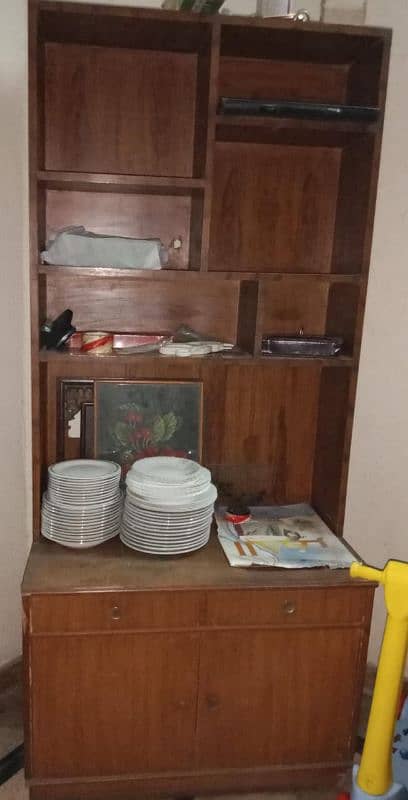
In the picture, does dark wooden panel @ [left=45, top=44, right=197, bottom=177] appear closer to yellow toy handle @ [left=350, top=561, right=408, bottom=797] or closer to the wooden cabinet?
the wooden cabinet

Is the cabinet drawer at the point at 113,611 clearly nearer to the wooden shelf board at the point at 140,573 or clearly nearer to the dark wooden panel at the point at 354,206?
the wooden shelf board at the point at 140,573

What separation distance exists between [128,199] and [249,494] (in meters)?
1.01

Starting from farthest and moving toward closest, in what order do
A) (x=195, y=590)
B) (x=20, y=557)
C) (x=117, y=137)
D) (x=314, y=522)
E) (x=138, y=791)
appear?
(x=20, y=557) → (x=314, y=522) → (x=117, y=137) → (x=138, y=791) → (x=195, y=590)

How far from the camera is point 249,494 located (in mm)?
2119

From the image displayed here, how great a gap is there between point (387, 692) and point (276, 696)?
1.98 feet

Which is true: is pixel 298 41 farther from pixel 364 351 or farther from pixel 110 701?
pixel 110 701

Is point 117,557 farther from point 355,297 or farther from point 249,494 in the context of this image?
point 355,297

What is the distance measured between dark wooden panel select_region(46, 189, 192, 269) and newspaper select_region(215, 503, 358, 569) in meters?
0.81

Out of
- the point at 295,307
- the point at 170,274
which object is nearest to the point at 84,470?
the point at 170,274

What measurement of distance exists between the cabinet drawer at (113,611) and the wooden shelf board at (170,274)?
32.2 inches

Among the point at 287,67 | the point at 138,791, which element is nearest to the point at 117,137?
the point at 287,67

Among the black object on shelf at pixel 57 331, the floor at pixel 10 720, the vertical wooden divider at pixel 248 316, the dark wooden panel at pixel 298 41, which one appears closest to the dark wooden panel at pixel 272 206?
the vertical wooden divider at pixel 248 316

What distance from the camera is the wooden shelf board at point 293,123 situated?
1.66 metres

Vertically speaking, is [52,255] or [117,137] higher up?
[117,137]
